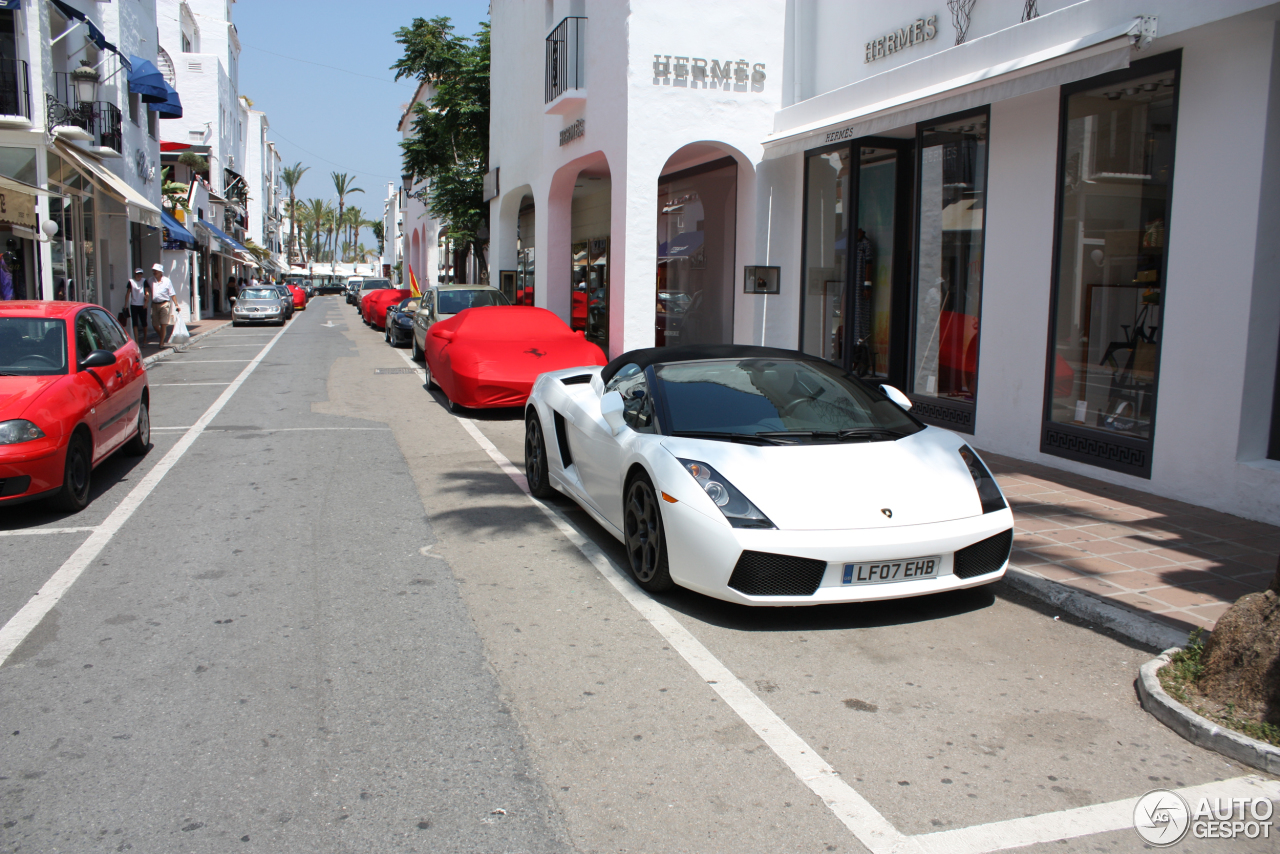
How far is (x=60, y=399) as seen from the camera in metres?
6.96

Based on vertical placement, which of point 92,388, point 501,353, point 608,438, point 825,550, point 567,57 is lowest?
point 825,550

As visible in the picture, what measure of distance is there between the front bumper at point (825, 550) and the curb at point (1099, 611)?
0.65 metres

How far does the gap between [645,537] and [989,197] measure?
20.5 feet

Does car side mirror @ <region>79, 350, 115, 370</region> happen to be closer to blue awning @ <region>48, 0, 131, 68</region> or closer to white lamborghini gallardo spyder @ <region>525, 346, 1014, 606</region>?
white lamborghini gallardo spyder @ <region>525, 346, 1014, 606</region>

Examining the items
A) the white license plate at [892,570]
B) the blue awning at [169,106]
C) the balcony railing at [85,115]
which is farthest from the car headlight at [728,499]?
the blue awning at [169,106]

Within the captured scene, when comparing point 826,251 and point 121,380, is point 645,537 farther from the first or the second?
point 826,251

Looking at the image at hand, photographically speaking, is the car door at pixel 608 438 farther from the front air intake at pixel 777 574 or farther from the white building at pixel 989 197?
the white building at pixel 989 197

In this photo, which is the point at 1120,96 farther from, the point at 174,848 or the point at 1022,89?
the point at 174,848

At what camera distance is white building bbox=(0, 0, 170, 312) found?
61.5 feet

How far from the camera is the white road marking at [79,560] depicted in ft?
15.3

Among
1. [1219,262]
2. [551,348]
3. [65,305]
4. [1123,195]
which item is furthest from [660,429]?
[551,348]

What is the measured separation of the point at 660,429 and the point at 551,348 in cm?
706

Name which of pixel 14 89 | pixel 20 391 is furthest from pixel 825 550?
pixel 14 89

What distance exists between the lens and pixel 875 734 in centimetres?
368
